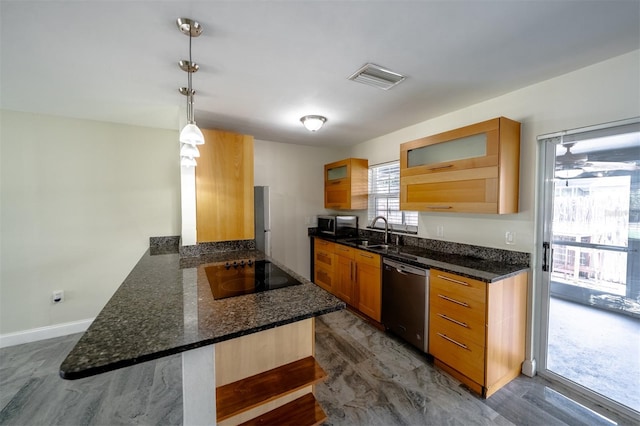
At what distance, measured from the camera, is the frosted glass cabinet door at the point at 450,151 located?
2152 mm

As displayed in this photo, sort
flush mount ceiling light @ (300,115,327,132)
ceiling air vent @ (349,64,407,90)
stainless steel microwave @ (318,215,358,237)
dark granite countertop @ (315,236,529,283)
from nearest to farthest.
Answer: ceiling air vent @ (349,64,407,90)
dark granite countertop @ (315,236,529,283)
flush mount ceiling light @ (300,115,327,132)
stainless steel microwave @ (318,215,358,237)

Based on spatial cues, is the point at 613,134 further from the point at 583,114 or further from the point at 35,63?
the point at 35,63

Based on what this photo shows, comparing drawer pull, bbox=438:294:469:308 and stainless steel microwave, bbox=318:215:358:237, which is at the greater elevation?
stainless steel microwave, bbox=318:215:358:237

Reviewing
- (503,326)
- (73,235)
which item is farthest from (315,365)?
(73,235)

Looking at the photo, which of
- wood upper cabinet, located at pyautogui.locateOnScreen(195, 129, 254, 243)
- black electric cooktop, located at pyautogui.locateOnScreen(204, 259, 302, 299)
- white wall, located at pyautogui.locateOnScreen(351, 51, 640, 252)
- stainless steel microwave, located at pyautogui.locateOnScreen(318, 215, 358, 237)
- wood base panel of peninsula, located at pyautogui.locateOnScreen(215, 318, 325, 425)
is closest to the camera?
wood base panel of peninsula, located at pyautogui.locateOnScreen(215, 318, 325, 425)

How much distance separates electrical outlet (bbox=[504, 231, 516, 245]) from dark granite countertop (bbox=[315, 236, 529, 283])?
193mm

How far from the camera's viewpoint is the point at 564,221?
6.46ft

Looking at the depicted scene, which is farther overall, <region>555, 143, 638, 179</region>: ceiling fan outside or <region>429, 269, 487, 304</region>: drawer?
<region>429, 269, 487, 304</region>: drawer

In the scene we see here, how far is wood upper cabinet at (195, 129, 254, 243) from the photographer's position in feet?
8.32

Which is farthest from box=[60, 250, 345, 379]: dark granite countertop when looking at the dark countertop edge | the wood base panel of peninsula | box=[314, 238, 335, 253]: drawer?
box=[314, 238, 335, 253]: drawer

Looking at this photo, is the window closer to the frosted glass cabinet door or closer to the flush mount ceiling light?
the frosted glass cabinet door

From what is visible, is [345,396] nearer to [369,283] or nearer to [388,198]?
[369,283]

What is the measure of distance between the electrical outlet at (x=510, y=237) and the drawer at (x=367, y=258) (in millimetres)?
1184

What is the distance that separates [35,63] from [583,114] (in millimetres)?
3868
